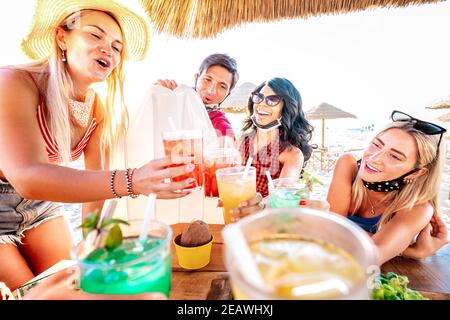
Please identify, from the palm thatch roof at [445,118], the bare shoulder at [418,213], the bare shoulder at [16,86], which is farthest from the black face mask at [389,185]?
the palm thatch roof at [445,118]

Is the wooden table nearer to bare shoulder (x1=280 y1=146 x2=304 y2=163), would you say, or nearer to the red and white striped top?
the red and white striped top

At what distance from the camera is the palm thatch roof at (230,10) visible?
3.51 meters

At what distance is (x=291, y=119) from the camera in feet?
9.89

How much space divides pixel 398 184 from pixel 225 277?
1365mm

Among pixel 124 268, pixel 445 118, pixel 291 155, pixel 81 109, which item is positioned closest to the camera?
pixel 124 268

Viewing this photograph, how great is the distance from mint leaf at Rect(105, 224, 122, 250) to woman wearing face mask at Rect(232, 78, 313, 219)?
221 cm

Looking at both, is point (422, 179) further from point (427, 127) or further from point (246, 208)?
point (246, 208)

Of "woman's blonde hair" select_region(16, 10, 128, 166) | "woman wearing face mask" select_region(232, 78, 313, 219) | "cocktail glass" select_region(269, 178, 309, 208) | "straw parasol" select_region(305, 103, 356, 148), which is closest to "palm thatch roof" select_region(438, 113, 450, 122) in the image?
"straw parasol" select_region(305, 103, 356, 148)

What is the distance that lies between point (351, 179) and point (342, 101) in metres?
11.6

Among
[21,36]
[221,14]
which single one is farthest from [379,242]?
[221,14]

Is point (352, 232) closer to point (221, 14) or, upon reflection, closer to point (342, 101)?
point (221, 14)

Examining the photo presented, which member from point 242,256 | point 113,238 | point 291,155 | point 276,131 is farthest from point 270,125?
point 242,256
